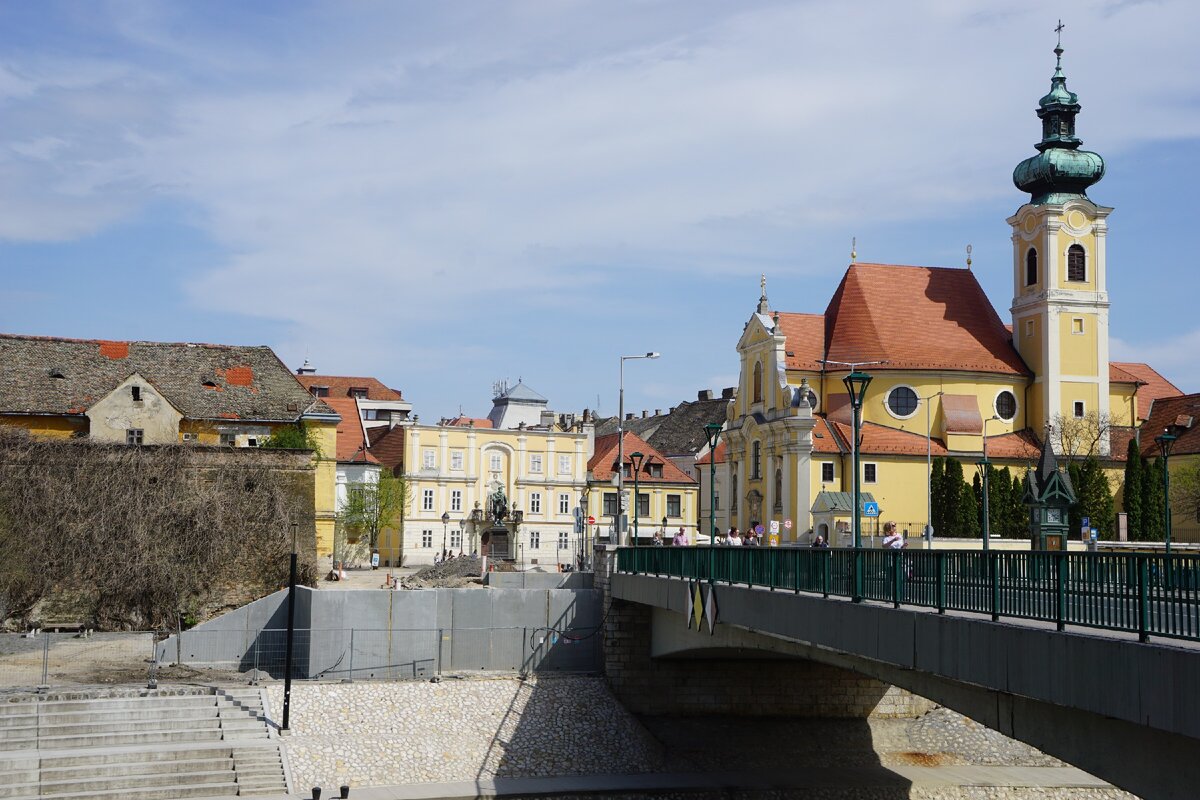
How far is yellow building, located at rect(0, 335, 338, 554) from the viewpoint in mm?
50000

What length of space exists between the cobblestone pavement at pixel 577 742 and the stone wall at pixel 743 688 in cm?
35

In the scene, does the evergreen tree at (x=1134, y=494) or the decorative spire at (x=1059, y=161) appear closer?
the evergreen tree at (x=1134, y=494)

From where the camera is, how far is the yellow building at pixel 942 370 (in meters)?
67.1

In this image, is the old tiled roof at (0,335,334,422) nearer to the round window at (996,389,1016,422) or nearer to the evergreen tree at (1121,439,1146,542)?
the evergreen tree at (1121,439,1146,542)

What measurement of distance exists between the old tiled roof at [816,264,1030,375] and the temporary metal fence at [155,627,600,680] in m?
34.4

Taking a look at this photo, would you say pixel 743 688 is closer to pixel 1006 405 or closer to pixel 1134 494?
pixel 1134 494

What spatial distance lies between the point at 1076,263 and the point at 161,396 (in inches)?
1742

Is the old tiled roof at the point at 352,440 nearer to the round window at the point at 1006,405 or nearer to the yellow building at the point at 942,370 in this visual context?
the yellow building at the point at 942,370

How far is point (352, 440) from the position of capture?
7744 centimetres

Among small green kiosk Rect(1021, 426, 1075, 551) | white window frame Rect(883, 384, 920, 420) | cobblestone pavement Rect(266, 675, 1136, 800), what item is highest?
white window frame Rect(883, 384, 920, 420)

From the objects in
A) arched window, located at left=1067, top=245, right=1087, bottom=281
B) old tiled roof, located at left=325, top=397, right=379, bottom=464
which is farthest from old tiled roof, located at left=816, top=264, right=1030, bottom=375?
→ old tiled roof, located at left=325, top=397, right=379, bottom=464

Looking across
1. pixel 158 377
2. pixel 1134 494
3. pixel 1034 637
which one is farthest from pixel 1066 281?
pixel 1034 637

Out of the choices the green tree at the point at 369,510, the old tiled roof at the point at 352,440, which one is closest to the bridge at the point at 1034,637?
the green tree at the point at 369,510

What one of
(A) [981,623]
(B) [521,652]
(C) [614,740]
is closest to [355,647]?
(B) [521,652]
